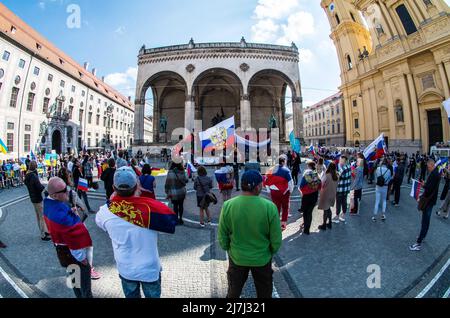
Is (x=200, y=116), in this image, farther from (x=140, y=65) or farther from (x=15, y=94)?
(x=15, y=94)

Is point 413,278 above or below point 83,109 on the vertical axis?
below

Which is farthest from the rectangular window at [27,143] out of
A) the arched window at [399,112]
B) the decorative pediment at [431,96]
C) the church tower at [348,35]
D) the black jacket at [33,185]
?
the decorative pediment at [431,96]

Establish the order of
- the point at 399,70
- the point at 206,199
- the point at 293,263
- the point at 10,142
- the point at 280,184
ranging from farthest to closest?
the point at 10,142, the point at 399,70, the point at 206,199, the point at 280,184, the point at 293,263

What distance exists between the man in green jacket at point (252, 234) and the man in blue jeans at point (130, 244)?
79 centimetres

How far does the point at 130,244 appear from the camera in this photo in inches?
83.9

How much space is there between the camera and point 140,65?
32.7 metres

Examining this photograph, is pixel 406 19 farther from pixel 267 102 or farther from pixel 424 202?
pixel 424 202

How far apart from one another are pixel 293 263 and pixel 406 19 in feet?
97.3

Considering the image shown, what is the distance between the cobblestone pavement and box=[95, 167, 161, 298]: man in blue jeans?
4.04 ft

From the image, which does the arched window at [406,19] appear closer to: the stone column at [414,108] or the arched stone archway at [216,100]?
the stone column at [414,108]

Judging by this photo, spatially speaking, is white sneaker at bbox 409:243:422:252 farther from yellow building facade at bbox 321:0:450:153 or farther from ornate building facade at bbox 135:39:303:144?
ornate building facade at bbox 135:39:303:144

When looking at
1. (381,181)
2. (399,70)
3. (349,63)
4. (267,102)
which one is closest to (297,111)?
(267,102)
